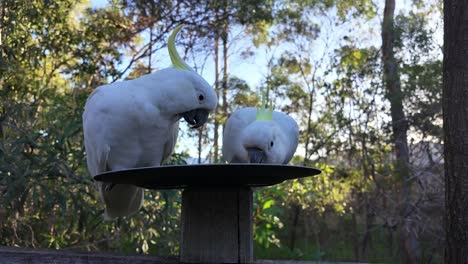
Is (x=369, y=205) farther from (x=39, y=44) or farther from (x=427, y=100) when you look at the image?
(x=39, y=44)

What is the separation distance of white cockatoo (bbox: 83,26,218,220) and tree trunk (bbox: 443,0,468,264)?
0.94 meters

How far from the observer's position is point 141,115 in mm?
1438

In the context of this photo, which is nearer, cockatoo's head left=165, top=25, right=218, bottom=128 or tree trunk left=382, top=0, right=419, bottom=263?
cockatoo's head left=165, top=25, right=218, bottom=128

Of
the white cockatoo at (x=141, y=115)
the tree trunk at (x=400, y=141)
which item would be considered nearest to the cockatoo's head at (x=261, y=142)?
the white cockatoo at (x=141, y=115)

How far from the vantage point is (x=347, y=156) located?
6.73 metres

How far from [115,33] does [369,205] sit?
12.8ft

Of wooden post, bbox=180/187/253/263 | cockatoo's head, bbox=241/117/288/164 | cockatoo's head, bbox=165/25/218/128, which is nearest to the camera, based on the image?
wooden post, bbox=180/187/253/263

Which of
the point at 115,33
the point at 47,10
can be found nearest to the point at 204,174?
the point at 47,10

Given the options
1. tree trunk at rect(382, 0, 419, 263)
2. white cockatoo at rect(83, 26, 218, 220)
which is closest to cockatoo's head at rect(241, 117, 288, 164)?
white cockatoo at rect(83, 26, 218, 220)

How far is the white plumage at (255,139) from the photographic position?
1.67 metres

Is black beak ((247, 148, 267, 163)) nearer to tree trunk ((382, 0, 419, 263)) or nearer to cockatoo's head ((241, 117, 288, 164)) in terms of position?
cockatoo's head ((241, 117, 288, 164))

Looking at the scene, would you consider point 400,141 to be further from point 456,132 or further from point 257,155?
point 257,155

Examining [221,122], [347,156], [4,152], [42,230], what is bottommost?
[42,230]

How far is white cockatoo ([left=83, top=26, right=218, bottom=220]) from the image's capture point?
141 centimetres
